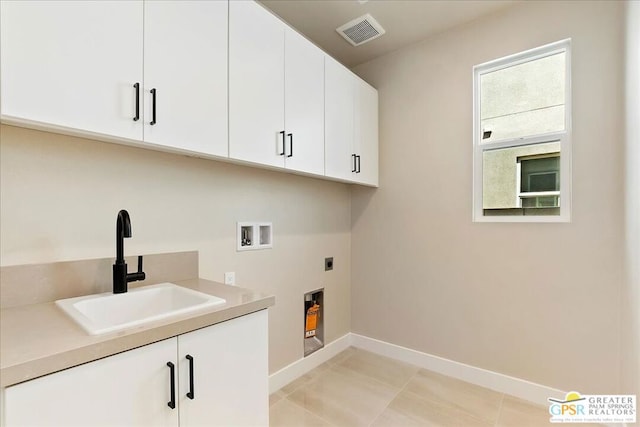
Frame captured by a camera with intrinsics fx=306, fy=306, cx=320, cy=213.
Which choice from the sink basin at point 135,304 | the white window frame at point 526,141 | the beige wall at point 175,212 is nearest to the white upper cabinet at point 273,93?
the beige wall at point 175,212

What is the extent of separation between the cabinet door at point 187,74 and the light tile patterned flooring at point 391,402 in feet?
5.58

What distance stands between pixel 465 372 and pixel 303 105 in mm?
2307

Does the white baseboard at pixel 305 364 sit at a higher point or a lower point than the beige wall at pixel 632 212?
lower

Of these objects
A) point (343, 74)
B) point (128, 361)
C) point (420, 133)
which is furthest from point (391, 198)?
point (128, 361)

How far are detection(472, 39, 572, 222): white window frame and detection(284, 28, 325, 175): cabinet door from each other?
121 centimetres

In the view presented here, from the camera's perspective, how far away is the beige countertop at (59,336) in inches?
28.9

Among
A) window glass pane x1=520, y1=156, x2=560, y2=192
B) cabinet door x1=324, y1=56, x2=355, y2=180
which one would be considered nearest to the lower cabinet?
cabinet door x1=324, y1=56, x2=355, y2=180

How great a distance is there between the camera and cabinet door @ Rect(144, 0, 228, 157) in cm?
124

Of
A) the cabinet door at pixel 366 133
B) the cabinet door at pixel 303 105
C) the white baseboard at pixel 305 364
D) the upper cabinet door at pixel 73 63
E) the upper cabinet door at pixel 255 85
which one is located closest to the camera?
the upper cabinet door at pixel 73 63

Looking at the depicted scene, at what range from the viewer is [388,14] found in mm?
2230

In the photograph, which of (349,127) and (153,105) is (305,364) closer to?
(349,127)

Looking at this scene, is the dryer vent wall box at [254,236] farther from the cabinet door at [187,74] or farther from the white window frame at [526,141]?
the white window frame at [526,141]

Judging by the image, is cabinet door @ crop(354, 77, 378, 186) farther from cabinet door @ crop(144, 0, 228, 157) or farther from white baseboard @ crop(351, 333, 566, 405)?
white baseboard @ crop(351, 333, 566, 405)

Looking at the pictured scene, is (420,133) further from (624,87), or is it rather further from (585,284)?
(585,284)
